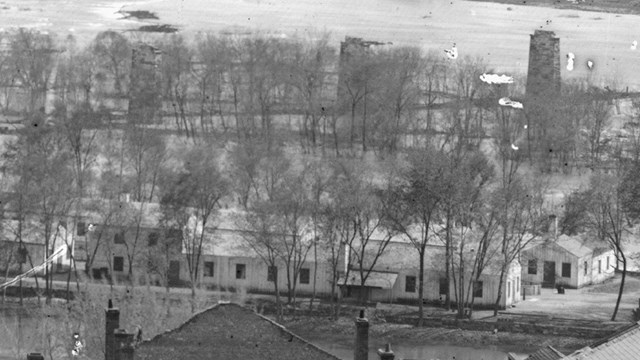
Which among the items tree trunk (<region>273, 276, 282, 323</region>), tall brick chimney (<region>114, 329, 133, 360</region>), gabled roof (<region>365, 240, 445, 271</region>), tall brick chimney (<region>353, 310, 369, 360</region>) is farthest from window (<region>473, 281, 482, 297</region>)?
tall brick chimney (<region>114, 329, 133, 360</region>)

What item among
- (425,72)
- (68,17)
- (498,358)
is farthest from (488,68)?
(498,358)

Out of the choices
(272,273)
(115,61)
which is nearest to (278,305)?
(272,273)

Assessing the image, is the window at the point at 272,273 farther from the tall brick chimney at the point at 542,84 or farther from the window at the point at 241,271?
the tall brick chimney at the point at 542,84

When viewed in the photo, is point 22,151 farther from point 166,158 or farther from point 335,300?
point 335,300

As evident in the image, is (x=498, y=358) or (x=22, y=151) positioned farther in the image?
(x=22, y=151)

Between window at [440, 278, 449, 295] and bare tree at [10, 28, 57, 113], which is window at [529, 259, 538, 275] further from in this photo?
bare tree at [10, 28, 57, 113]
